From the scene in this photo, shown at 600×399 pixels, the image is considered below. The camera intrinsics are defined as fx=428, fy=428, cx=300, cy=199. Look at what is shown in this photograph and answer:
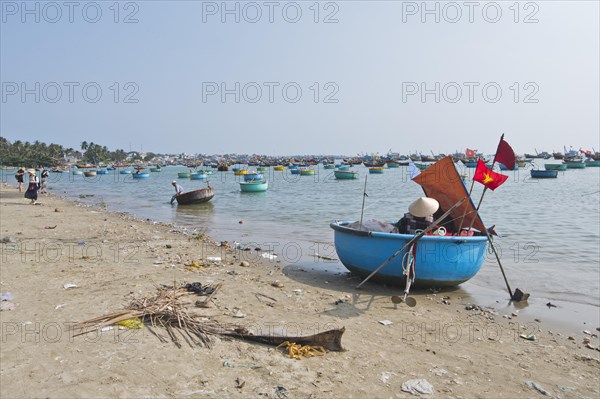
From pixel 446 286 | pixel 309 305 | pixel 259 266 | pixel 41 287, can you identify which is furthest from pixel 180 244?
pixel 446 286

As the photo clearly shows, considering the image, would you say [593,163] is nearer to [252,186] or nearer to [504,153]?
[252,186]

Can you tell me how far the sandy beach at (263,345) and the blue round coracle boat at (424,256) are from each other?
1.06ft

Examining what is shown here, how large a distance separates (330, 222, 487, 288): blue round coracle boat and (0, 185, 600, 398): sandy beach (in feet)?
1.06

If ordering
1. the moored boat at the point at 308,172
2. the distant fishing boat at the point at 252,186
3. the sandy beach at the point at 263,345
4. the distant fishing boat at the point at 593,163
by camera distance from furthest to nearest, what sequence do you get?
the distant fishing boat at the point at 593,163 → the moored boat at the point at 308,172 → the distant fishing boat at the point at 252,186 → the sandy beach at the point at 263,345

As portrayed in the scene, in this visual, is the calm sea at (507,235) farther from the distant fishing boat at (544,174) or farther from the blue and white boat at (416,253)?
the distant fishing boat at (544,174)

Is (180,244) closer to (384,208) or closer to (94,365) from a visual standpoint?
(94,365)

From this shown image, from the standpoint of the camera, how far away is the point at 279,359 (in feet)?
14.8

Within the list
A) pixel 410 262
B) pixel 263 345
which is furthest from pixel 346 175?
pixel 263 345

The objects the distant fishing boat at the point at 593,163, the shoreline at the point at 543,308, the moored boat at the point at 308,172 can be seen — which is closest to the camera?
the shoreline at the point at 543,308

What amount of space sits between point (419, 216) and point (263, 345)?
4421 millimetres

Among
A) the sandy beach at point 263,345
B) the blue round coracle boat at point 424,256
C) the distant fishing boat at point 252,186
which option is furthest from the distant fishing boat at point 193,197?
the blue round coracle boat at point 424,256

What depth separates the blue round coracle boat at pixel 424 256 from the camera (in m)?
7.74

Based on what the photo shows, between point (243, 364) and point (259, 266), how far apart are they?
205 inches

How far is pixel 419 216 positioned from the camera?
8.07 metres
